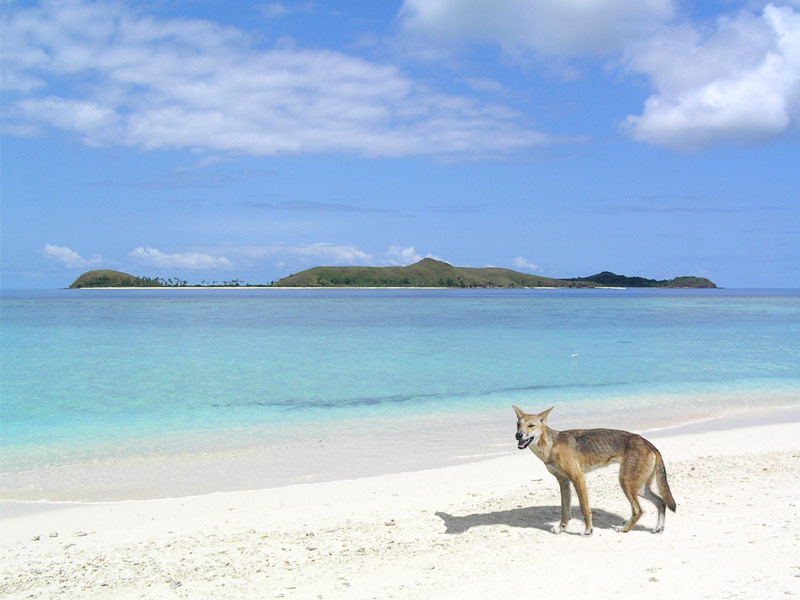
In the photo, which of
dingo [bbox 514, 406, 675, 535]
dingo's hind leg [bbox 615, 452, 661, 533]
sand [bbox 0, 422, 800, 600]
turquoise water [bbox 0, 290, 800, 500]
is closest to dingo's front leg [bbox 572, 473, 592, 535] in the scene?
dingo [bbox 514, 406, 675, 535]

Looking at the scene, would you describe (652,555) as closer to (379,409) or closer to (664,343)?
(379,409)

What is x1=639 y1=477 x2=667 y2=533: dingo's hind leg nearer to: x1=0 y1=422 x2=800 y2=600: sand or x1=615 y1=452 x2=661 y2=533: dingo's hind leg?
x1=615 y1=452 x2=661 y2=533: dingo's hind leg

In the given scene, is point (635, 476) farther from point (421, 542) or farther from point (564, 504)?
point (421, 542)

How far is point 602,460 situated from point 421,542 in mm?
2010

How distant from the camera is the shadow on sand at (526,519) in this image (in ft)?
22.3

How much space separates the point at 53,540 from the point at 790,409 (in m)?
15.4

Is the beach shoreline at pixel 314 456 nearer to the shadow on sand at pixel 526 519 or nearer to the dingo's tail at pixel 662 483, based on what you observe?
the shadow on sand at pixel 526 519

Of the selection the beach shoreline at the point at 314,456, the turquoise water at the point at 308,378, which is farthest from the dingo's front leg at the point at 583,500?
the turquoise water at the point at 308,378

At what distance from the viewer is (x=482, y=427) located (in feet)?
44.0

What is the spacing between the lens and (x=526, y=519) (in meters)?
7.06

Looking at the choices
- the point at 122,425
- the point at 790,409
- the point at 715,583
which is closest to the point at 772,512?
the point at 715,583

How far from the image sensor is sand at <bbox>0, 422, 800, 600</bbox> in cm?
525

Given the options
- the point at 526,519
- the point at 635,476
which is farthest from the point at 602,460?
the point at 526,519

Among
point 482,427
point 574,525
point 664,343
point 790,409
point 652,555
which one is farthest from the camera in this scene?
point 664,343
